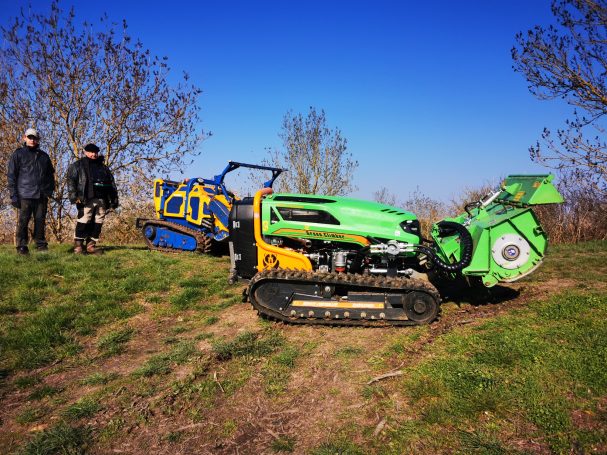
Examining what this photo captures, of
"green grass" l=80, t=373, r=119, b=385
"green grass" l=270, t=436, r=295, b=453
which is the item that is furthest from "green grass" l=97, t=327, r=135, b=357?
"green grass" l=270, t=436, r=295, b=453

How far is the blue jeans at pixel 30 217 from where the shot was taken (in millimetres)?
7805

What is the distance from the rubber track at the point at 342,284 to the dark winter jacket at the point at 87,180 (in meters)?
4.74

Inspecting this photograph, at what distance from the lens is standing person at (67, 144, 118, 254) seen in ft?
26.2

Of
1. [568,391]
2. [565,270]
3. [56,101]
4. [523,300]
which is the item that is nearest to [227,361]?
[568,391]

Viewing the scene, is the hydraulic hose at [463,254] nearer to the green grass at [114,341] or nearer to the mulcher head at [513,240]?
the mulcher head at [513,240]

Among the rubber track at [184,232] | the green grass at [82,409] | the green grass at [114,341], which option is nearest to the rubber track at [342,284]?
the green grass at [114,341]

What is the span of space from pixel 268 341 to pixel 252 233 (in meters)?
1.75

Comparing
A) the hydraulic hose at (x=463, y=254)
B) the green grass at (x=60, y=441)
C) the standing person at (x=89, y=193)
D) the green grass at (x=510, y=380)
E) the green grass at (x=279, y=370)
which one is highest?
the standing person at (x=89, y=193)

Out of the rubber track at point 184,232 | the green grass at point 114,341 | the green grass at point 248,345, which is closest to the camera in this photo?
the green grass at point 248,345

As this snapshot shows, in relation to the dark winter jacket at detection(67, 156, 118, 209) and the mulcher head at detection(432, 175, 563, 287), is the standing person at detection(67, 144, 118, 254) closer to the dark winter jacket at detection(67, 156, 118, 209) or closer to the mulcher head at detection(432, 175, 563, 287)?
the dark winter jacket at detection(67, 156, 118, 209)

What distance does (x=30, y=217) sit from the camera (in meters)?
7.96

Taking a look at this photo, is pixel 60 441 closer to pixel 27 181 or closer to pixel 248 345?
pixel 248 345

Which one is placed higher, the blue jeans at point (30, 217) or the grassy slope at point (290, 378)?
the blue jeans at point (30, 217)

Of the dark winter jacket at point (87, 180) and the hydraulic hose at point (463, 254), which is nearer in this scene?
the hydraulic hose at point (463, 254)
